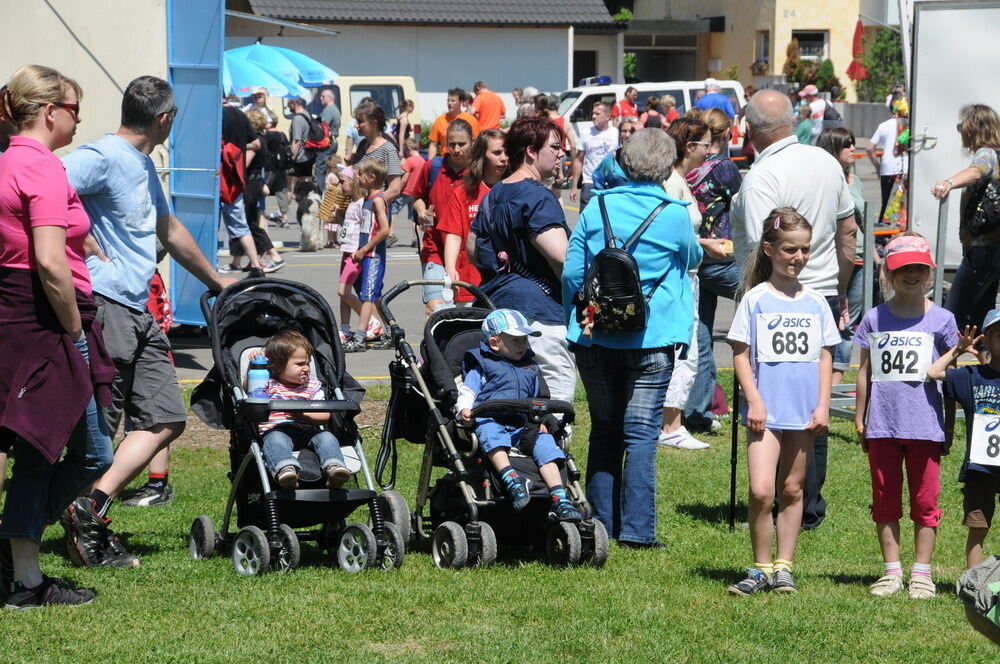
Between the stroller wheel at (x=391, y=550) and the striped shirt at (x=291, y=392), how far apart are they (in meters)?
0.69

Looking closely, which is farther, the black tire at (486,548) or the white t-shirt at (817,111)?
the white t-shirt at (817,111)

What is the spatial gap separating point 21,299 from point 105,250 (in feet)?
3.74

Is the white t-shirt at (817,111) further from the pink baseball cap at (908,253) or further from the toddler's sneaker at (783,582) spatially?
the toddler's sneaker at (783,582)

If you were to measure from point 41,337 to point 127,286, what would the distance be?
112 centimetres

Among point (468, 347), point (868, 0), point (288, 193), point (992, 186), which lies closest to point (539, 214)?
point (468, 347)

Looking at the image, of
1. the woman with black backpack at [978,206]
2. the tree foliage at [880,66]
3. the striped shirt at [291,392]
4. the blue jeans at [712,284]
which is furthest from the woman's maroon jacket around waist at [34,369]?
A: the tree foliage at [880,66]

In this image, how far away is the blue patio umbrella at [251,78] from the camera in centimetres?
2533

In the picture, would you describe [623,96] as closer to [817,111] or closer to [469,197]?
[817,111]

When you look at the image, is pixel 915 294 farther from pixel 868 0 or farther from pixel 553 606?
pixel 868 0

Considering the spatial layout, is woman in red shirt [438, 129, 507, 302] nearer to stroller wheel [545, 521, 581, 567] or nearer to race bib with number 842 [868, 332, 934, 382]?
stroller wheel [545, 521, 581, 567]

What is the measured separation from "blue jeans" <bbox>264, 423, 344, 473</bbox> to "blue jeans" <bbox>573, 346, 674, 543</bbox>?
132 cm

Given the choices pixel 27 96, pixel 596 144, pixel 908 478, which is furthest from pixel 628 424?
pixel 596 144

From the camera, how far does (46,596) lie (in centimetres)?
567

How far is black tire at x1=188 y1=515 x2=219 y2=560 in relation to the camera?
262 inches
